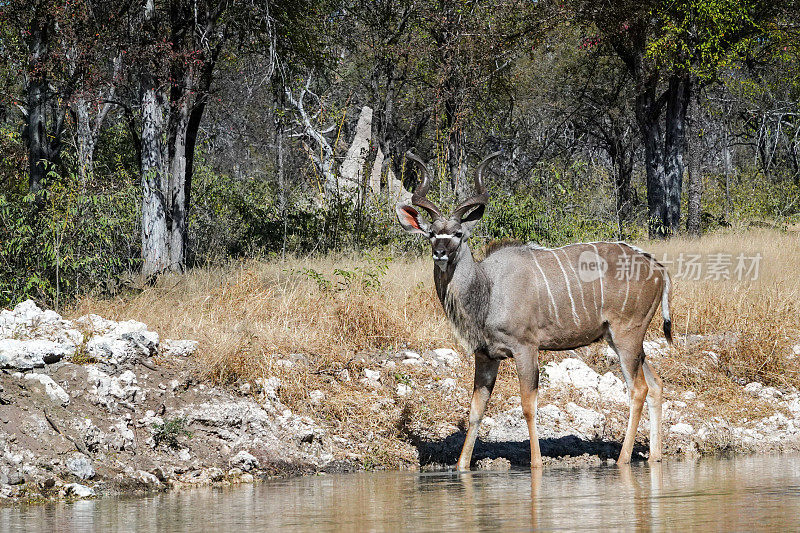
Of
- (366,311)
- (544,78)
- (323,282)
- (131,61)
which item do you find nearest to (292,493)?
(366,311)

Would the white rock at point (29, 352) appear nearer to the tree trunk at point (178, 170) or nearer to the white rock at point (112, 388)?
the white rock at point (112, 388)

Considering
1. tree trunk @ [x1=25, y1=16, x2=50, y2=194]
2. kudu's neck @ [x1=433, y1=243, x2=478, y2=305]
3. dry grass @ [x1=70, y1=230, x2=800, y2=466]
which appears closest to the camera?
kudu's neck @ [x1=433, y1=243, x2=478, y2=305]

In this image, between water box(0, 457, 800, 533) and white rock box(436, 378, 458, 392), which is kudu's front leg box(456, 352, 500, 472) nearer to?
water box(0, 457, 800, 533)

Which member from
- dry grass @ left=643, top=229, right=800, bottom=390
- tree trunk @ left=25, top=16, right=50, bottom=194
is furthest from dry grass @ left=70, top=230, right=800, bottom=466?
tree trunk @ left=25, top=16, right=50, bottom=194

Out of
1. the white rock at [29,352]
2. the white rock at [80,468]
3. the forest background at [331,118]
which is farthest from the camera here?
the forest background at [331,118]

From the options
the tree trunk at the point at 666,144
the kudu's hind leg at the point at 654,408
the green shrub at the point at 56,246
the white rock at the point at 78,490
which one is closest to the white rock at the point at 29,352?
the white rock at the point at 78,490

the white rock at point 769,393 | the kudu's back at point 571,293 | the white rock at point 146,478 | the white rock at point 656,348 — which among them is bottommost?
the white rock at point 769,393

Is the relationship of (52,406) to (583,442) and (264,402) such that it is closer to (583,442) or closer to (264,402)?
(264,402)

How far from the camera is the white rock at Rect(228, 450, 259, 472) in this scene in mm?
7605

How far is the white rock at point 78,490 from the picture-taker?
6.52m

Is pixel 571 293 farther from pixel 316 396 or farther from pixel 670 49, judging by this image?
pixel 670 49

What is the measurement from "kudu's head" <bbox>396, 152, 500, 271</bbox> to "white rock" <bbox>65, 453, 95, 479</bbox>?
305cm

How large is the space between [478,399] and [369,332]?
101 inches

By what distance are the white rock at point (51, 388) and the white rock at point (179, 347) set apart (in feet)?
4.65
